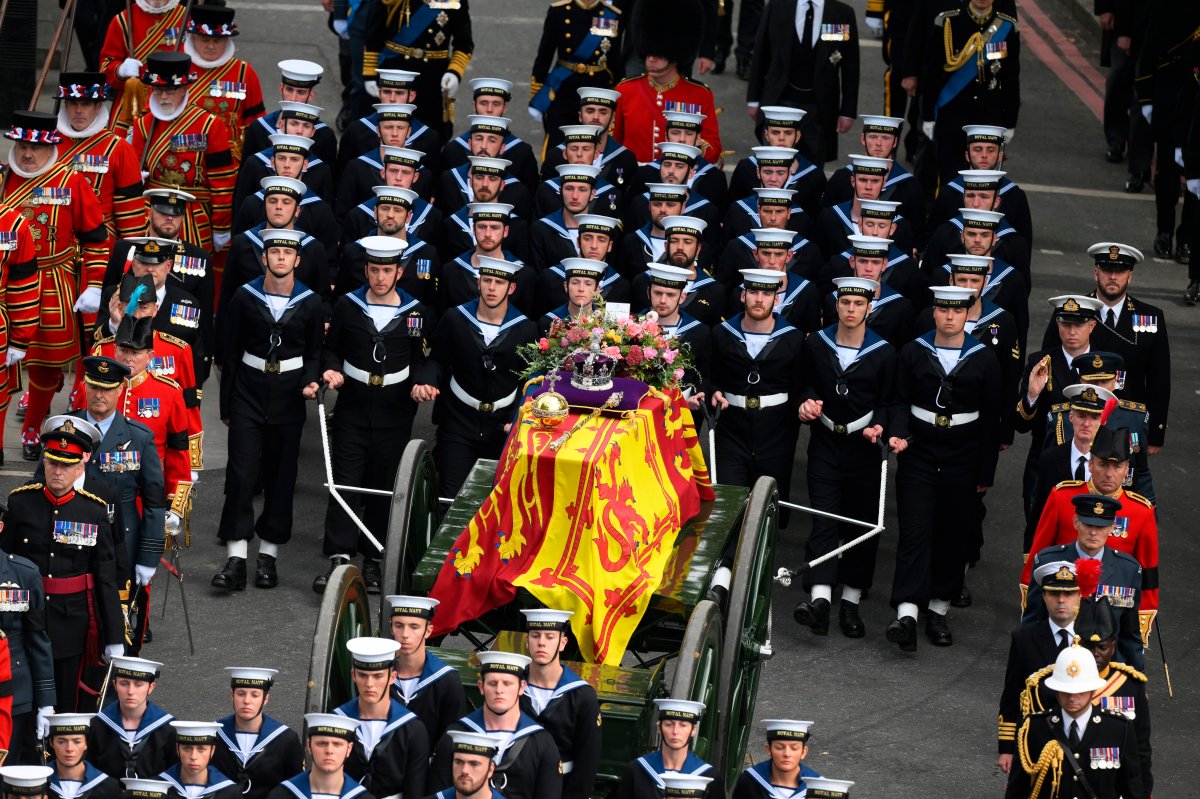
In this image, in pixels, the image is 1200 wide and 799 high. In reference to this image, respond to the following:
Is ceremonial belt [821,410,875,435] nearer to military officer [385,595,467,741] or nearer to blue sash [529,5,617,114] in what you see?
military officer [385,595,467,741]

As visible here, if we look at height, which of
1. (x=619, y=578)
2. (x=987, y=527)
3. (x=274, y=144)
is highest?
(x=274, y=144)

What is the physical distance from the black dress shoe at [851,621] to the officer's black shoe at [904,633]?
204mm

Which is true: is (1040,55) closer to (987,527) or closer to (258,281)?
(987,527)

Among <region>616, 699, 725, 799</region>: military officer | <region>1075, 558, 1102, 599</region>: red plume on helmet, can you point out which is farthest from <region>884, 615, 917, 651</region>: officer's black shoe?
<region>616, 699, 725, 799</region>: military officer

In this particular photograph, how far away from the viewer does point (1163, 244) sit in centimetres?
1994

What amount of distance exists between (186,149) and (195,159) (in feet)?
0.29

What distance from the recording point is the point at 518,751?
1042 cm

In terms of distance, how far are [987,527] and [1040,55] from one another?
1091 cm

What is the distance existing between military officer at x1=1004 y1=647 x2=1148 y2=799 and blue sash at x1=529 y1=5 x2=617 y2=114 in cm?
868

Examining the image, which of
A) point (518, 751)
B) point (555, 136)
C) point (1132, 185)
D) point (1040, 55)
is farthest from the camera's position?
point (1040, 55)

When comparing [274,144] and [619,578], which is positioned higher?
[274,144]

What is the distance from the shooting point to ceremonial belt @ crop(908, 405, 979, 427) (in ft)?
45.8

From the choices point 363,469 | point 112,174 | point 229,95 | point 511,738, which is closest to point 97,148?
point 112,174

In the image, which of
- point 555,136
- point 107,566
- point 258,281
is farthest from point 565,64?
point 107,566
